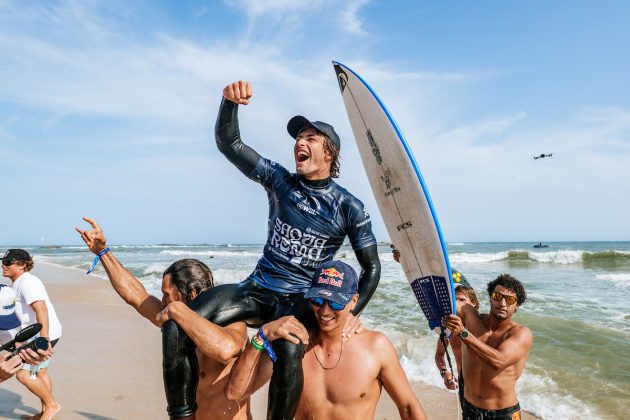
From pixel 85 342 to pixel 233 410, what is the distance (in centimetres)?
655

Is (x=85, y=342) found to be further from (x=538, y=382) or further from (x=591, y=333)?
(x=591, y=333)

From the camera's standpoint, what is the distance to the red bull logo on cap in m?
2.48

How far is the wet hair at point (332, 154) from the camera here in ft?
9.39

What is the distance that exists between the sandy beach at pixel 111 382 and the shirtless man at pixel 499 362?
123cm

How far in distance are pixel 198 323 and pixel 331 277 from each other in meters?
0.71

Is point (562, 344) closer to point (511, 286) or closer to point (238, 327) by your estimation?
Result: point (511, 286)

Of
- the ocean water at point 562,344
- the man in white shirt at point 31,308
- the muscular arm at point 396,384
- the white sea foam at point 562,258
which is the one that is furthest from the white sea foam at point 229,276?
the white sea foam at point 562,258

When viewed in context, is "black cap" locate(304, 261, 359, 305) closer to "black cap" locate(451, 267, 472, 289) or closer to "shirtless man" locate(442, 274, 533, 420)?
"shirtless man" locate(442, 274, 533, 420)

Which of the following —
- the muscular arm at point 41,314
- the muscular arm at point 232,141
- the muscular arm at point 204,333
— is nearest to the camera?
the muscular arm at point 204,333

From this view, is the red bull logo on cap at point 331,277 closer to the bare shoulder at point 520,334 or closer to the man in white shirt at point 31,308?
the bare shoulder at point 520,334

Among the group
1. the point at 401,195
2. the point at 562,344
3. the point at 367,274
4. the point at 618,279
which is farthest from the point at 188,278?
the point at 618,279

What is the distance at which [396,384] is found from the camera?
259 centimetres

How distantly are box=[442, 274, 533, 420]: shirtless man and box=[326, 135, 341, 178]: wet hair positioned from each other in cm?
190

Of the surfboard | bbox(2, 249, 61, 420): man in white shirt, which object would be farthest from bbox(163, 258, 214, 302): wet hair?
bbox(2, 249, 61, 420): man in white shirt
